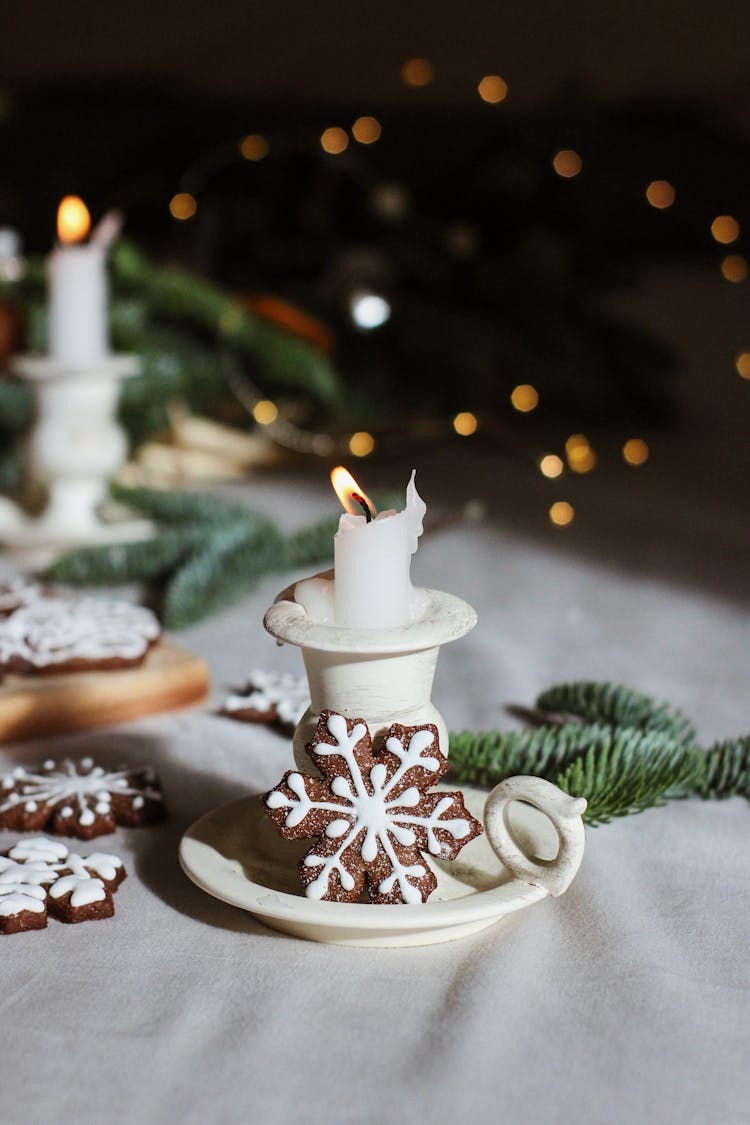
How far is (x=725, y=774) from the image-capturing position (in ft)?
2.58

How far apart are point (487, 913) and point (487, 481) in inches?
46.3

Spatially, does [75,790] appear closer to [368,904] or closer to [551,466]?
[368,904]

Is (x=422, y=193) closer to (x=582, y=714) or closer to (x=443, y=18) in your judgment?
(x=443, y=18)

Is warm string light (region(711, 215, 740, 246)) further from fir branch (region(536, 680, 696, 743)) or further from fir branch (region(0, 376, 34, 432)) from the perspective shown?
fir branch (region(536, 680, 696, 743))

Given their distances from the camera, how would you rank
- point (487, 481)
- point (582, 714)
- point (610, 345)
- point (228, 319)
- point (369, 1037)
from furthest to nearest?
point (610, 345) → point (487, 481) → point (228, 319) → point (582, 714) → point (369, 1037)

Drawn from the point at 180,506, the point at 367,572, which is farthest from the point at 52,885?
the point at 180,506

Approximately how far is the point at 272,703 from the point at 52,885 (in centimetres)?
30

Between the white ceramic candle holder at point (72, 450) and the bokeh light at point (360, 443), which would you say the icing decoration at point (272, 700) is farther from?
the bokeh light at point (360, 443)

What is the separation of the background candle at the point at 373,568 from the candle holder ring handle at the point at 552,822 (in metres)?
0.10

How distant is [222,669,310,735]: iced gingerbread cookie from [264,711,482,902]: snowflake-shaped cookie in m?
0.28

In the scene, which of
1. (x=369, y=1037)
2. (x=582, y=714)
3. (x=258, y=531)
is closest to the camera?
(x=369, y=1037)

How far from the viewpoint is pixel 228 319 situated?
5.28 ft

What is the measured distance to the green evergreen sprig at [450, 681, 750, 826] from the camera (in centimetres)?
71

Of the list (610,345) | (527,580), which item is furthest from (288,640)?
(610,345)
